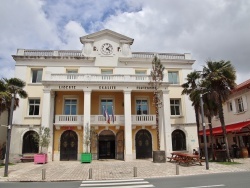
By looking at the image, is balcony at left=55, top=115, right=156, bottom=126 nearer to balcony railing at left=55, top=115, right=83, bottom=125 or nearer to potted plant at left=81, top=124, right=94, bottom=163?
balcony railing at left=55, top=115, right=83, bottom=125

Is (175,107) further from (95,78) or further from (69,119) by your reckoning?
(69,119)

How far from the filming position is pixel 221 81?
66.3 feet

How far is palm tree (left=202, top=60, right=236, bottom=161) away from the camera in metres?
20.0

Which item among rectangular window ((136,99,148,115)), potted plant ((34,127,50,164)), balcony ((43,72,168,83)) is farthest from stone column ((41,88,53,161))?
rectangular window ((136,99,148,115))

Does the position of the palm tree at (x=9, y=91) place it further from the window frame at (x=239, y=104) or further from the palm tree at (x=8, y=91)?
the window frame at (x=239, y=104)

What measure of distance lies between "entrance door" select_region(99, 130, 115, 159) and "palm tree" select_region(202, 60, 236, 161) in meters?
11.2

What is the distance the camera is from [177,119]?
2683 cm

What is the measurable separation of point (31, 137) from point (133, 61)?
14.2 m

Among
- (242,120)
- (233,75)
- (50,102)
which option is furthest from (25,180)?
(242,120)

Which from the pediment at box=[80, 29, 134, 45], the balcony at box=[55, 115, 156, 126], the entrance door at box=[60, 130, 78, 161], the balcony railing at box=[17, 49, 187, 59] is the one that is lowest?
the entrance door at box=[60, 130, 78, 161]

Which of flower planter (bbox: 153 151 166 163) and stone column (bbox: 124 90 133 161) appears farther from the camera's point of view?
stone column (bbox: 124 90 133 161)

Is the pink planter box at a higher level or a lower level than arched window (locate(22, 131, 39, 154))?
lower

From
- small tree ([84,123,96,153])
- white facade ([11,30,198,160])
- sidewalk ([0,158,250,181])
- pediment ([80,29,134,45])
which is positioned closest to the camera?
sidewalk ([0,158,250,181])

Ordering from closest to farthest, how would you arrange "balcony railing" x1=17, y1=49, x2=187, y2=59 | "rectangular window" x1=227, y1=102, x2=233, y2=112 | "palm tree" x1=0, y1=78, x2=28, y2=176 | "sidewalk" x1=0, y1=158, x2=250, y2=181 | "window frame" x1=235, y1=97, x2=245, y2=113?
"sidewalk" x1=0, y1=158, x2=250, y2=181, "palm tree" x1=0, y1=78, x2=28, y2=176, "window frame" x1=235, y1=97, x2=245, y2=113, "balcony railing" x1=17, y1=49, x2=187, y2=59, "rectangular window" x1=227, y1=102, x2=233, y2=112
